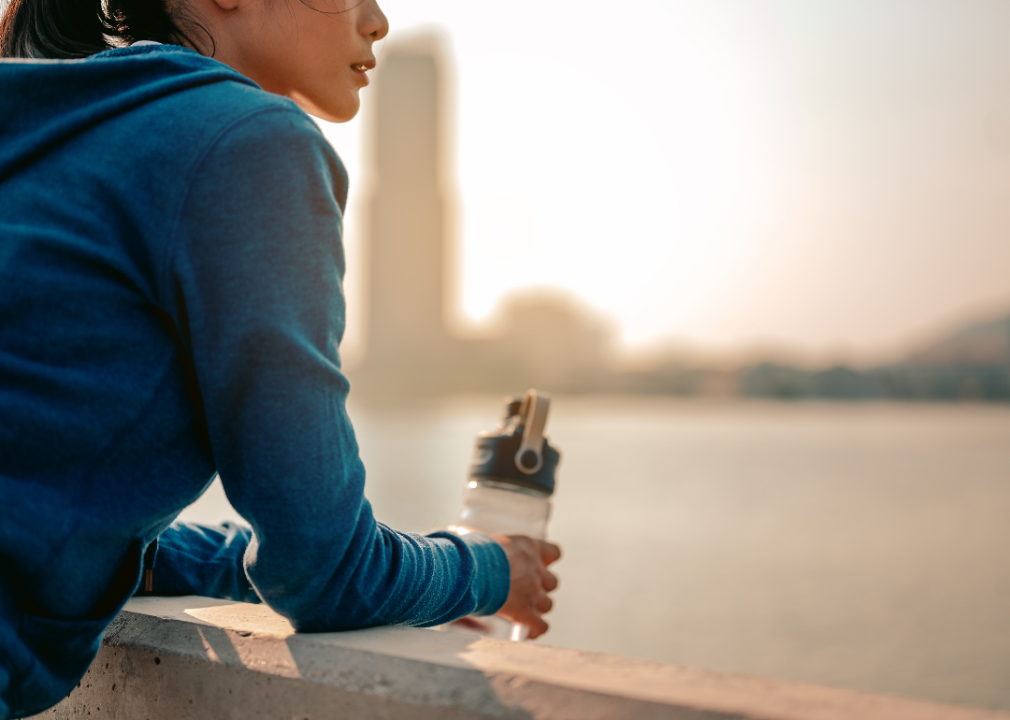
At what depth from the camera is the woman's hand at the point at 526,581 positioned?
3.44 ft

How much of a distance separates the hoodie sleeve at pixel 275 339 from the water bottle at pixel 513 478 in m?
0.55

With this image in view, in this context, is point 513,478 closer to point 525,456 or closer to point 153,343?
point 525,456

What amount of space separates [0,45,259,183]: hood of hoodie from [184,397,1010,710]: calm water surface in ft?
2.92

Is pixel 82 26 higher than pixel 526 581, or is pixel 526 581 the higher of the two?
pixel 82 26

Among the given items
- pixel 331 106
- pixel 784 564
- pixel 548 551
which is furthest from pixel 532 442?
pixel 784 564

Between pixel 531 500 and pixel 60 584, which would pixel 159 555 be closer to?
pixel 60 584

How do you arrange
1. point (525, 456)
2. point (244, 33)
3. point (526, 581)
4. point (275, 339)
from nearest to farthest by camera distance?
point (275, 339)
point (244, 33)
point (526, 581)
point (525, 456)

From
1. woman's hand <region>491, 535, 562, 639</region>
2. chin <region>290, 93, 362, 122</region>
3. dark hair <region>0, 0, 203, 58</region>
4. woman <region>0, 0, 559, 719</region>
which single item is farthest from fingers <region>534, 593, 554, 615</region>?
dark hair <region>0, 0, 203, 58</region>

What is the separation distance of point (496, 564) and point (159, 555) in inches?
18.0

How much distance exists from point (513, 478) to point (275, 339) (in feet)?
2.21

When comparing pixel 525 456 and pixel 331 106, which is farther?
pixel 525 456

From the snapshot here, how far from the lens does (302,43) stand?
950mm

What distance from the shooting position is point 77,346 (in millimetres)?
700

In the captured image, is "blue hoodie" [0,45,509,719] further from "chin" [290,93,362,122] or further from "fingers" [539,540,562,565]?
"fingers" [539,540,562,565]
